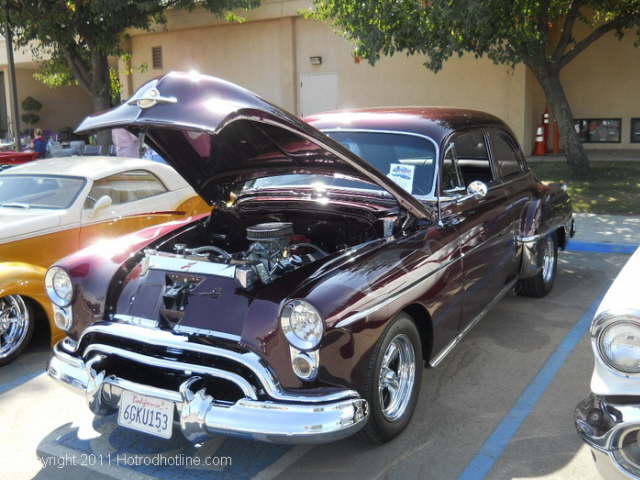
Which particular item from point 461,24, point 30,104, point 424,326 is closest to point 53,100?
point 30,104

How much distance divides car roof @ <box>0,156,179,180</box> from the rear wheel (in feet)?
12.4

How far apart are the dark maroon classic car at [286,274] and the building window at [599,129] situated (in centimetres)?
1262

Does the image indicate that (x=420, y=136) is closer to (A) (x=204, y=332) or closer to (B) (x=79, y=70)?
(A) (x=204, y=332)

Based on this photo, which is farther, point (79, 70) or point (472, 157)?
point (79, 70)

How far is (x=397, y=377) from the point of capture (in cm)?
365

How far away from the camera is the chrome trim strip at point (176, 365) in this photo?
299 cm

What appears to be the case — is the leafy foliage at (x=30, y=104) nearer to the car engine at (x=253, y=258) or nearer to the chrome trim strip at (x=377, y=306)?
the car engine at (x=253, y=258)

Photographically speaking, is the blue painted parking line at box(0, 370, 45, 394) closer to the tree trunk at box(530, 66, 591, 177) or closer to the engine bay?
the engine bay

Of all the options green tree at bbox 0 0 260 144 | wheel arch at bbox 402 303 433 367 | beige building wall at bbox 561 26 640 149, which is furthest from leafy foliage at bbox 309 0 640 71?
wheel arch at bbox 402 303 433 367

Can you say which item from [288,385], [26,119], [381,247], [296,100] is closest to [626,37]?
[296,100]

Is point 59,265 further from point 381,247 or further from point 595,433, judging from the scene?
point 595,433

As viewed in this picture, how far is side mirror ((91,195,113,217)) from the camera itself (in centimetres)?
→ 598

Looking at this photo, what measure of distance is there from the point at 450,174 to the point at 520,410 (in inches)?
64.1

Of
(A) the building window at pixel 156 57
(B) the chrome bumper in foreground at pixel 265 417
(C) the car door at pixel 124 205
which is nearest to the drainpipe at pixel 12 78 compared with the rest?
(A) the building window at pixel 156 57
